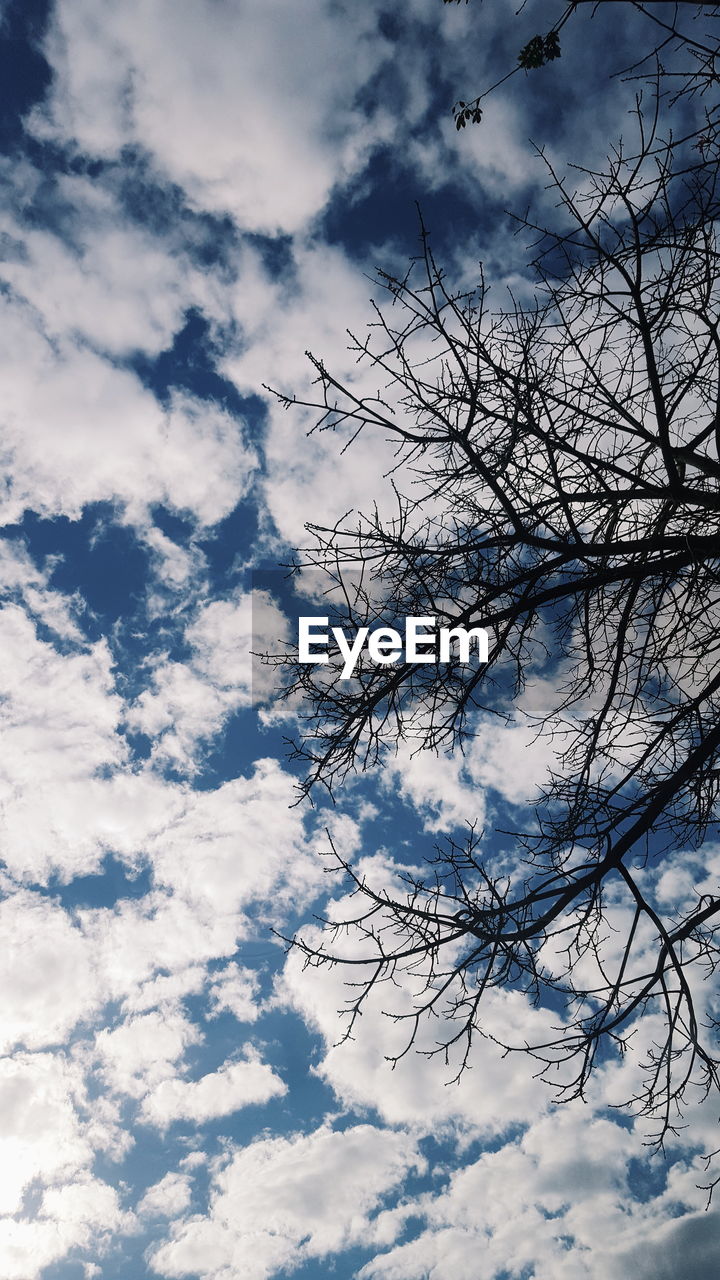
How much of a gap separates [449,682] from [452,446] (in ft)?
4.95

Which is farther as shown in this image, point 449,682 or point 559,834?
point 449,682

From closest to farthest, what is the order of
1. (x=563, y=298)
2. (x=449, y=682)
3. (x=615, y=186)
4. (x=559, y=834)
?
(x=615, y=186)
(x=563, y=298)
(x=559, y=834)
(x=449, y=682)

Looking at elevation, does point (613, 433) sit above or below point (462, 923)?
above

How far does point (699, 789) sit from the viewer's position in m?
4.93

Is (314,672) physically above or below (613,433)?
below

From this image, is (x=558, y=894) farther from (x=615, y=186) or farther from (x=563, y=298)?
(x=615, y=186)

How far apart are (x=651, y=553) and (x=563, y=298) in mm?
1592

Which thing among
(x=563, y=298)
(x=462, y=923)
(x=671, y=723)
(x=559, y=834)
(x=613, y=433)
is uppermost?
(x=563, y=298)

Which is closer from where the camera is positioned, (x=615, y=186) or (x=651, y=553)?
(x=615, y=186)

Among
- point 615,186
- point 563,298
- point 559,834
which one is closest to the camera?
point 615,186

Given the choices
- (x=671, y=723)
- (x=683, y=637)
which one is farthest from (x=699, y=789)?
(x=683, y=637)

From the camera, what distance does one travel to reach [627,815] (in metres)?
4.80

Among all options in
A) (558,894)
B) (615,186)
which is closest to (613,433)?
(615,186)

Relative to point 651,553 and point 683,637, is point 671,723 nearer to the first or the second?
point 683,637
